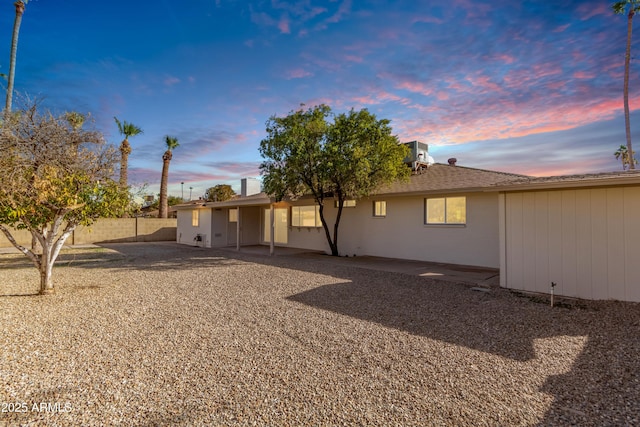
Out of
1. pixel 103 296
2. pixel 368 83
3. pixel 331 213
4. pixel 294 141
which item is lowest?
pixel 103 296

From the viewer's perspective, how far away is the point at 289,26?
11.3m

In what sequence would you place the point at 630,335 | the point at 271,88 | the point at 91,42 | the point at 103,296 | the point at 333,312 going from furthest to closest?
1. the point at 271,88
2. the point at 91,42
3. the point at 103,296
4. the point at 333,312
5. the point at 630,335

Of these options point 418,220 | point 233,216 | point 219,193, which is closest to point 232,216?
point 233,216

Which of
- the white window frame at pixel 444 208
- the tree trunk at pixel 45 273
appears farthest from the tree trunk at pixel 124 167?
the white window frame at pixel 444 208

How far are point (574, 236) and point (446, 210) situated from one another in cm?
492

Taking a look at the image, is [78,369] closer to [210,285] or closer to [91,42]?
[210,285]

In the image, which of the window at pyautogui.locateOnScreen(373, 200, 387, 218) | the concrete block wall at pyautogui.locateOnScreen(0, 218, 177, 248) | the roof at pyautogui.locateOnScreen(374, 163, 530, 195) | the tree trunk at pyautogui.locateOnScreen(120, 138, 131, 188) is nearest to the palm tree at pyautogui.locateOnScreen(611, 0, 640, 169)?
the roof at pyautogui.locateOnScreen(374, 163, 530, 195)

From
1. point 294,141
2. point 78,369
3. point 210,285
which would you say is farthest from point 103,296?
point 294,141

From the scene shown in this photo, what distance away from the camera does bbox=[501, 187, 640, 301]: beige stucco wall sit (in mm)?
5930

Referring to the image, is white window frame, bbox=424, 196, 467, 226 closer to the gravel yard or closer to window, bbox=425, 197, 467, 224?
window, bbox=425, 197, 467, 224

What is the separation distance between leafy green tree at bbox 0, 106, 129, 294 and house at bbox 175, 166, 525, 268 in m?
7.28

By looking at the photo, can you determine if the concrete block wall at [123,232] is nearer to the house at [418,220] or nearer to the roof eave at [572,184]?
the house at [418,220]

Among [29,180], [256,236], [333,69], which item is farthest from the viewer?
[256,236]

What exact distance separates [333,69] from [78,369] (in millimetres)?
11850
